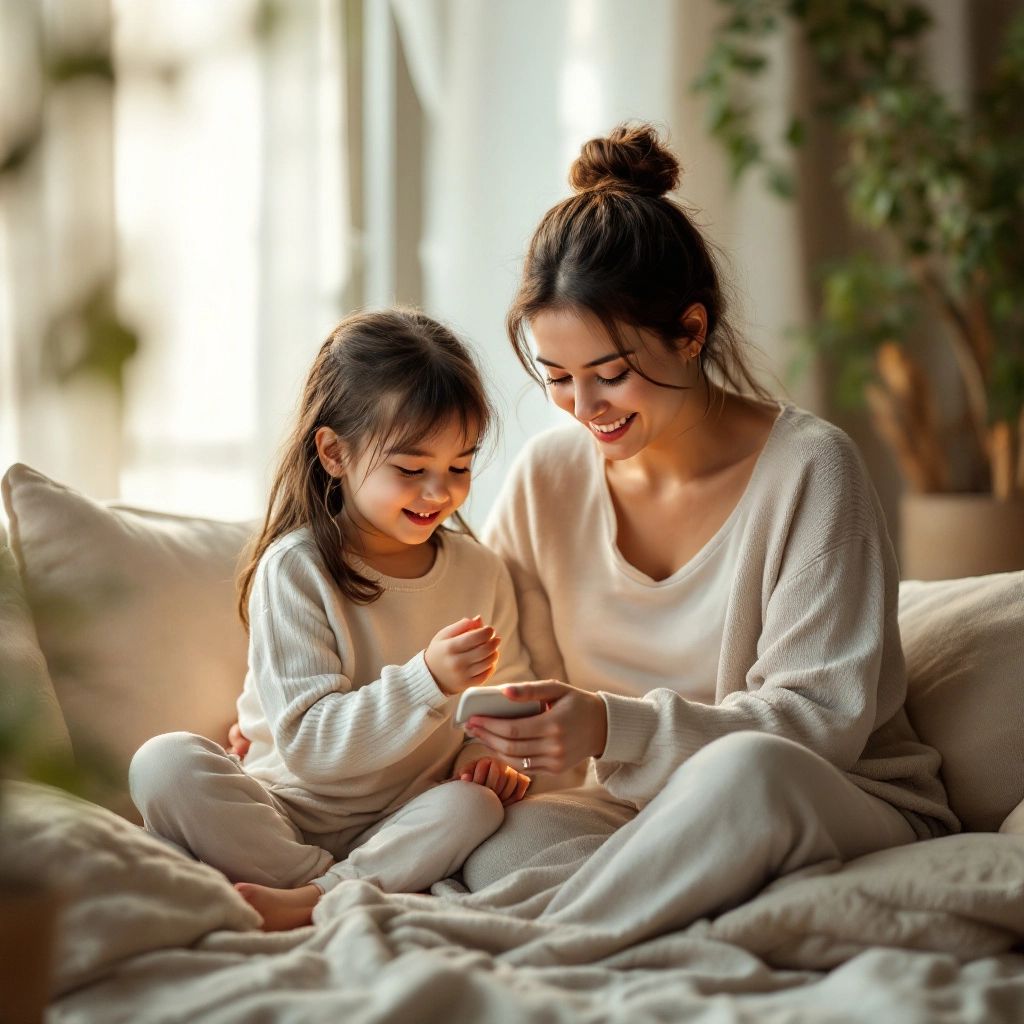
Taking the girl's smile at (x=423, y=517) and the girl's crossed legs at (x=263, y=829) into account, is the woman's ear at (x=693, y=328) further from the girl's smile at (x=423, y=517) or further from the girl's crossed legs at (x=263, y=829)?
the girl's crossed legs at (x=263, y=829)

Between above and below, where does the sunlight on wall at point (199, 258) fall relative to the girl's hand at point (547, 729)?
above

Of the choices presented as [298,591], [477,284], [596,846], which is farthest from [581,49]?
[596,846]

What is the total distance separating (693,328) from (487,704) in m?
0.58

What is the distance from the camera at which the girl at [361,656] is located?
1.55m

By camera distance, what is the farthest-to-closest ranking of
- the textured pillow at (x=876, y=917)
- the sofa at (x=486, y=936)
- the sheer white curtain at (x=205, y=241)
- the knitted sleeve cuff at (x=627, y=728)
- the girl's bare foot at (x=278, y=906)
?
the sheer white curtain at (x=205, y=241) < the knitted sleeve cuff at (x=627, y=728) < the girl's bare foot at (x=278, y=906) < the textured pillow at (x=876, y=917) < the sofa at (x=486, y=936)

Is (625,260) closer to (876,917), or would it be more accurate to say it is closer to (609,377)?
(609,377)

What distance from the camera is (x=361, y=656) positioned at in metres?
1.74

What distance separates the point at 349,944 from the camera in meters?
1.28

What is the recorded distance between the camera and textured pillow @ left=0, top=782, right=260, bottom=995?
1.20 m

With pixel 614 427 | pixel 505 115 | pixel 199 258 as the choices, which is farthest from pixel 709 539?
pixel 505 115

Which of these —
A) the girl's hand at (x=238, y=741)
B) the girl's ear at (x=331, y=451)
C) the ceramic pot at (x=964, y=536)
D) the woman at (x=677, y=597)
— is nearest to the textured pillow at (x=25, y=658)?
the girl's hand at (x=238, y=741)

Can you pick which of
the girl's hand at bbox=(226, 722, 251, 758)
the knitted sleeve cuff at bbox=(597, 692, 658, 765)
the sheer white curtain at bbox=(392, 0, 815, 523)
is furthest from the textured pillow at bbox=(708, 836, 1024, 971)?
the sheer white curtain at bbox=(392, 0, 815, 523)

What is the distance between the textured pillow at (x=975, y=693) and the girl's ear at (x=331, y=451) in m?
0.84

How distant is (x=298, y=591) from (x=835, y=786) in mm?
699
